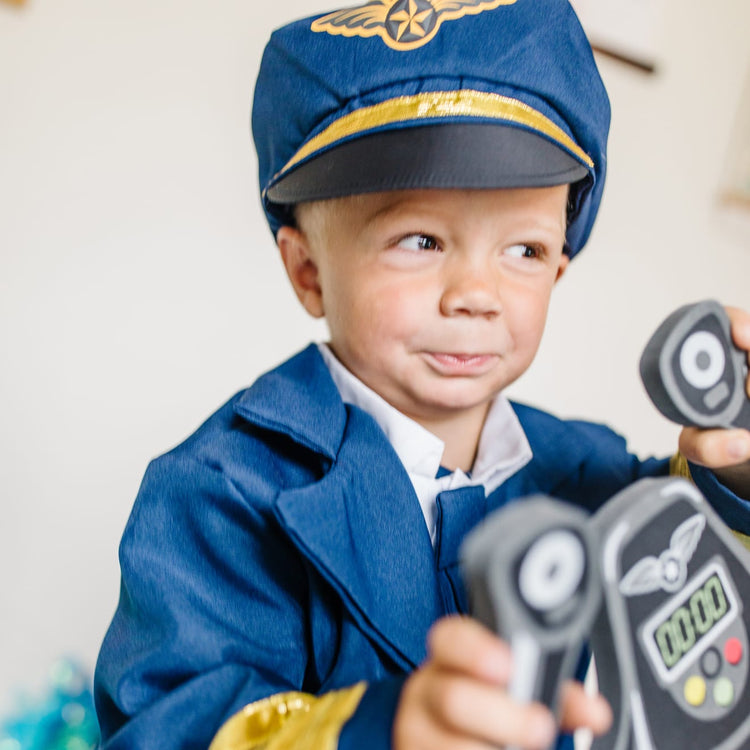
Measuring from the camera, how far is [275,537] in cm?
51

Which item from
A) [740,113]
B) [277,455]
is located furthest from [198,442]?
[740,113]

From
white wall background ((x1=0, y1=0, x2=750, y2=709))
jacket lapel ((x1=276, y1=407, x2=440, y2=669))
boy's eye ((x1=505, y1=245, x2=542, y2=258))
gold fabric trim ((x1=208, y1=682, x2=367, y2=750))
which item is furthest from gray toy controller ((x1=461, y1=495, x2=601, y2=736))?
white wall background ((x1=0, y1=0, x2=750, y2=709))

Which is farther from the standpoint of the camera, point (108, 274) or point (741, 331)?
point (108, 274)

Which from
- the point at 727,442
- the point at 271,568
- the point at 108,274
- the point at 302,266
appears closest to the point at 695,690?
the point at 727,442

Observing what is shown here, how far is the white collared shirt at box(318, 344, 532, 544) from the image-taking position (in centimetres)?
58

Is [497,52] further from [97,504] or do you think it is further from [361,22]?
[97,504]

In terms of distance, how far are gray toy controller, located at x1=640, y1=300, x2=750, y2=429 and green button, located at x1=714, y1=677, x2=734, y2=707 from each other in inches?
5.0

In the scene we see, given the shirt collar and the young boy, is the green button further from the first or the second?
the shirt collar

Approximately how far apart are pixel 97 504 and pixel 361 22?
667mm

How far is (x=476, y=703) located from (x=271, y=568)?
0.91 ft

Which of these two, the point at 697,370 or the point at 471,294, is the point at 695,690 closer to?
the point at 697,370

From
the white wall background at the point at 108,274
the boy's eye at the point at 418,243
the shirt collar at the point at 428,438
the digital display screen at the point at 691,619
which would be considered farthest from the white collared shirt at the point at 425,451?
the white wall background at the point at 108,274

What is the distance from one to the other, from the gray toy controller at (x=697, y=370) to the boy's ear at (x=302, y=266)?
290mm

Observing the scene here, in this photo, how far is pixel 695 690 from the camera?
0.36 meters
